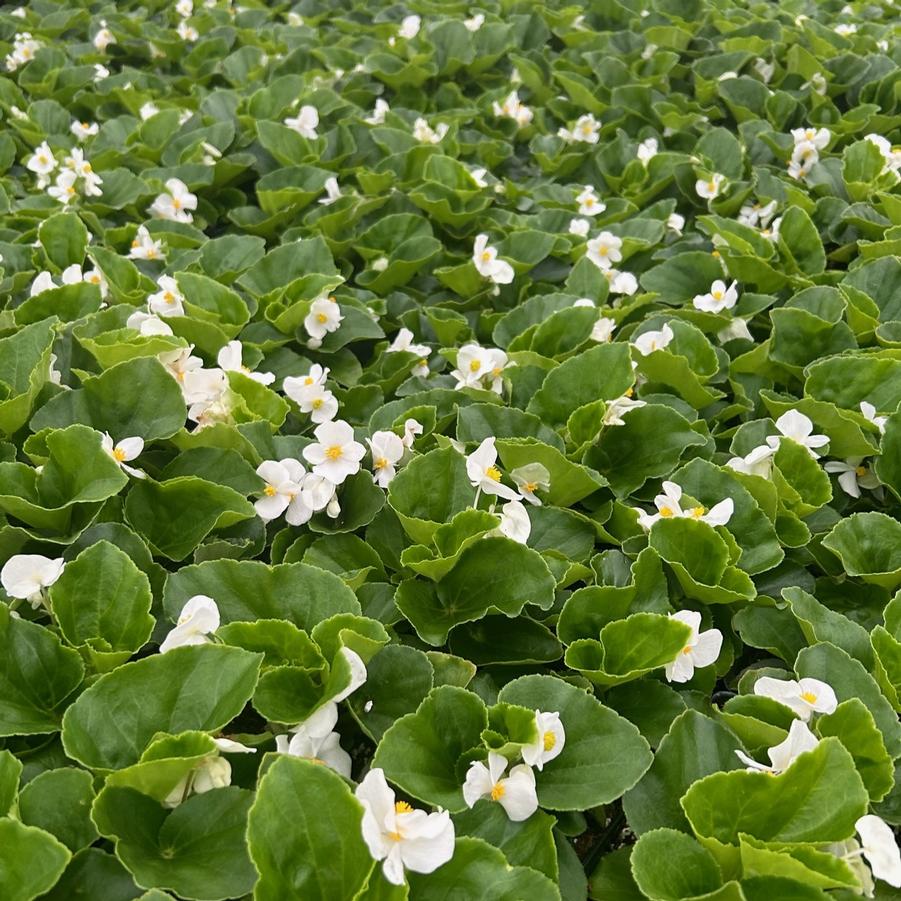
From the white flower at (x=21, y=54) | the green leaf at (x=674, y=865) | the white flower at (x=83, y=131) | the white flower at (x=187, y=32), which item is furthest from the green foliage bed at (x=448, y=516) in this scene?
the white flower at (x=187, y=32)

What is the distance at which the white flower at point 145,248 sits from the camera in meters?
2.22

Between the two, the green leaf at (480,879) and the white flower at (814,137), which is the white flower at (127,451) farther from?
the white flower at (814,137)

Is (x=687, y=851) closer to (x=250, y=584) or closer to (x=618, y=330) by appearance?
(x=250, y=584)

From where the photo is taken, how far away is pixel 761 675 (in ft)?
4.21

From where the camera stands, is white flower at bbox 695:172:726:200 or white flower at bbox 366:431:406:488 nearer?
white flower at bbox 366:431:406:488

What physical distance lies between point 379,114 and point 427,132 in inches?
10.1

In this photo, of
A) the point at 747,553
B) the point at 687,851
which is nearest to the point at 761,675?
the point at 747,553

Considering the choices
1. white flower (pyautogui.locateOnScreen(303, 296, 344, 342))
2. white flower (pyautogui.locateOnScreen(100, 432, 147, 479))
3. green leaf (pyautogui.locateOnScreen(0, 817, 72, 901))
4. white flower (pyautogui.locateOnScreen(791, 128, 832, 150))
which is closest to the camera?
green leaf (pyautogui.locateOnScreen(0, 817, 72, 901))

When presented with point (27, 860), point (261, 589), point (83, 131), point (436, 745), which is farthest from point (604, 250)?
point (27, 860)

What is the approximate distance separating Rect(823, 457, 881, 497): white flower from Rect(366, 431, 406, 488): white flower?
0.76 metres

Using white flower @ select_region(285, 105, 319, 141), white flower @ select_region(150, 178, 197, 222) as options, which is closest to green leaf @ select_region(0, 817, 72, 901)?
white flower @ select_region(150, 178, 197, 222)

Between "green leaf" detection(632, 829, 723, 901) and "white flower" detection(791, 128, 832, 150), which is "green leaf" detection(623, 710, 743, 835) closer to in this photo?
"green leaf" detection(632, 829, 723, 901)

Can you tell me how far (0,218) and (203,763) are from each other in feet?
6.05

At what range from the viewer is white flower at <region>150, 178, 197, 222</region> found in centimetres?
246
